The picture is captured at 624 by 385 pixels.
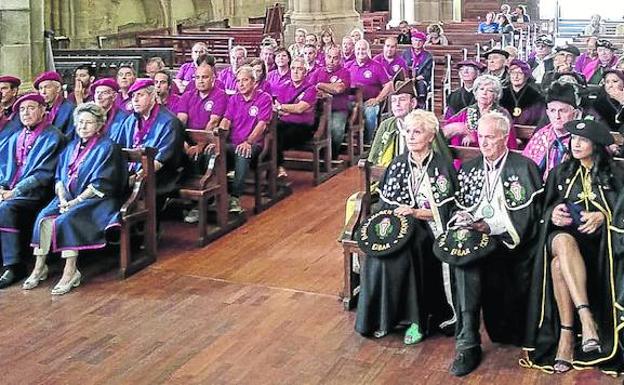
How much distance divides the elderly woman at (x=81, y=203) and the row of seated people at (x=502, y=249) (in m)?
2.02

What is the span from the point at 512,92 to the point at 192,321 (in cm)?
351

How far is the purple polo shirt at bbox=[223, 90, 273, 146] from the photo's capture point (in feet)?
27.9

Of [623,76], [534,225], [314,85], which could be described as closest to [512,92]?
[623,76]

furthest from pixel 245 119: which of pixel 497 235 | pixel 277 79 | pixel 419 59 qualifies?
pixel 419 59

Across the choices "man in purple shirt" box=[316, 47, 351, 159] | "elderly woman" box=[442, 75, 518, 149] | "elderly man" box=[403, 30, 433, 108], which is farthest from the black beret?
"elderly man" box=[403, 30, 433, 108]

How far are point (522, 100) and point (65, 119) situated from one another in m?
3.69

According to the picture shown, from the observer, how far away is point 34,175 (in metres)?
6.97

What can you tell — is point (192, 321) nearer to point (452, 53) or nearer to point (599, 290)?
point (599, 290)

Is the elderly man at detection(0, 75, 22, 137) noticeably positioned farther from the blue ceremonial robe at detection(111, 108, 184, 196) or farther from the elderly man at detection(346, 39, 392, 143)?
the elderly man at detection(346, 39, 392, 143)

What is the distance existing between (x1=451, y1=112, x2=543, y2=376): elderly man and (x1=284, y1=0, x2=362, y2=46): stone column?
1069 centimetres

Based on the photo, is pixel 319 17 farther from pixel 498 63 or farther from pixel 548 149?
pixel 548 149

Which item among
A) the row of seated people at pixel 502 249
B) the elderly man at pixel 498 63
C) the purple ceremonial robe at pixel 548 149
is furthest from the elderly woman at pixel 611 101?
the row of seated people at pixel 502 249

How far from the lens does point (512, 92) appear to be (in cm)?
809

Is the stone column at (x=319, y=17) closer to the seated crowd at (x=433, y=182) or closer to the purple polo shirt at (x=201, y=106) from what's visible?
the seated crowd at (x=433, y=182)
